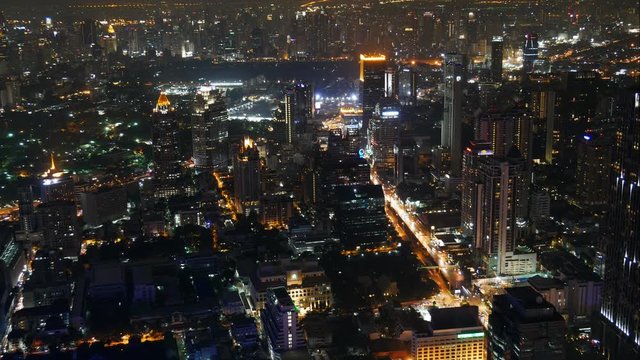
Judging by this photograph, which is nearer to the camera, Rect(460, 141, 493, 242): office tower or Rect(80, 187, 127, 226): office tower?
Rect(460, 141, 493, 242): office tower

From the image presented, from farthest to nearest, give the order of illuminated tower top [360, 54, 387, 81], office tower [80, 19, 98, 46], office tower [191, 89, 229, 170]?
office tower [80, 19, 98, 46], illuminated tower top [360, 54, 387, 81], office tower [191, 89, 229, 170]

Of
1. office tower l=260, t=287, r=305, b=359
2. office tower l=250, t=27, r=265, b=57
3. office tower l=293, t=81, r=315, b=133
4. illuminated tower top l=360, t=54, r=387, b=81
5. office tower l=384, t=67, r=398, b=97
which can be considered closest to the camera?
office tower l=260, t=287, r=305, b=359

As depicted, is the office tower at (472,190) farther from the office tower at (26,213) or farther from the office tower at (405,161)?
the office tower at (26,213)

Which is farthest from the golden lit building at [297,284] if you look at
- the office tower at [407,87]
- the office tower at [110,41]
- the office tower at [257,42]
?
the office tower at [257,42]

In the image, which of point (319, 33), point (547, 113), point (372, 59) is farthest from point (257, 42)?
point (547, 113)

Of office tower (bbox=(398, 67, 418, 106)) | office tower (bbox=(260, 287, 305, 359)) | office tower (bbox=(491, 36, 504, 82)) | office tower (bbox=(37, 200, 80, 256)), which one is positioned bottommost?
office tower (bbox=(260, 287, 305, 359))

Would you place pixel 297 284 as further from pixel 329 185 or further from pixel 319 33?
pixel 319 33

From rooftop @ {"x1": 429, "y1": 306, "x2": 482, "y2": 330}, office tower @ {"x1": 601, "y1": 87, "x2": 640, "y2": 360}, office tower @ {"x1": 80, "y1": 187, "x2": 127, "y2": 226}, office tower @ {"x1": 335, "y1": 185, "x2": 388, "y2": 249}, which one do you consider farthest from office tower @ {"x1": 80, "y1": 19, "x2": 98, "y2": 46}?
office tower @ {"x1": 601, "y1": 87, "x2": 640, "y2": 360}

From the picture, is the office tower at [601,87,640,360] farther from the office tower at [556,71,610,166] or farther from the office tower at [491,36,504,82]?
the office tower at [491,36,504,82]
